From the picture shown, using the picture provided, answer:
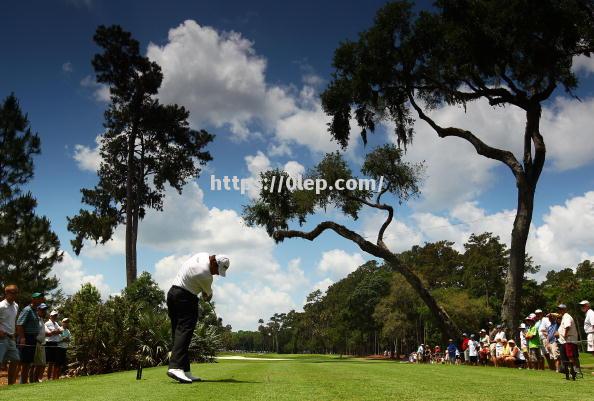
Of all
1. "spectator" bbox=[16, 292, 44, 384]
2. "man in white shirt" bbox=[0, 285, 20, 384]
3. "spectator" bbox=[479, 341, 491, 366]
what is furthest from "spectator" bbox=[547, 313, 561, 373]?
"man in white shirt" bbox=[0, 285, 20, 384]

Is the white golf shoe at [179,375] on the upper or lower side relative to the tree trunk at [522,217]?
lower

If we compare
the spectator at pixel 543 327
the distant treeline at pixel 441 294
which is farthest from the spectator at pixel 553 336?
the distant treeline at pixel 441 294

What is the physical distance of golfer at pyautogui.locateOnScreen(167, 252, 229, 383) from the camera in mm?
6691

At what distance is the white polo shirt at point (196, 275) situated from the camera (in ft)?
22.0

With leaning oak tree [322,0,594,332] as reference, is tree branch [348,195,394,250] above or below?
below

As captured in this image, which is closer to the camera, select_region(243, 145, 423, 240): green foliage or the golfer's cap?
the golfer's cap

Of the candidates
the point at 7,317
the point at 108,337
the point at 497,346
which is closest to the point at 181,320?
the point at 7,317

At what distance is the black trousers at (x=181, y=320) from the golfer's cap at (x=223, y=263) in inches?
18.7

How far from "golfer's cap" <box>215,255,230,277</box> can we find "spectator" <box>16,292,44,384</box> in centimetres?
598

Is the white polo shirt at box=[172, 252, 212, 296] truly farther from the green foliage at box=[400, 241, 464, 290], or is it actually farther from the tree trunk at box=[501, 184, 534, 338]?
the green foliage at box=[400, 241, 464, 290]

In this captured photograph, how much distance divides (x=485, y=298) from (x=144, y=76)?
49295 millimetres

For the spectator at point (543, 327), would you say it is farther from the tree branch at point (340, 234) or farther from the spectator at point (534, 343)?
the tree branch at point (340, 234)

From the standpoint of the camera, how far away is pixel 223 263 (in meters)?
6.81

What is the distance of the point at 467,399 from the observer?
514cm
